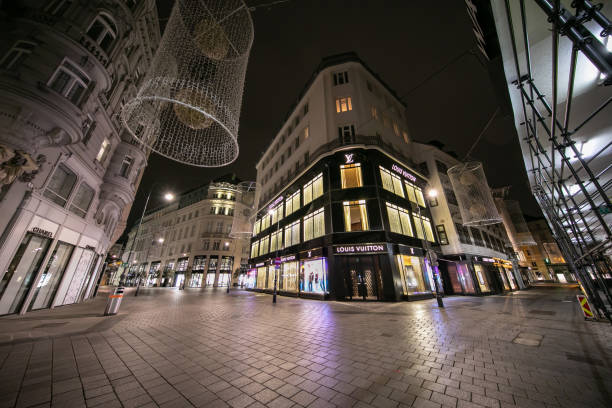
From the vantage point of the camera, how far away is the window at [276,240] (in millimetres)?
25263

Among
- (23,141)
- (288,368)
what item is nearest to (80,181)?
(23,141)

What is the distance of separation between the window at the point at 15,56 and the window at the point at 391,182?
2181 centimetres

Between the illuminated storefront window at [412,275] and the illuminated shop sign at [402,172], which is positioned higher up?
the illuminated shop sign at [402,172]

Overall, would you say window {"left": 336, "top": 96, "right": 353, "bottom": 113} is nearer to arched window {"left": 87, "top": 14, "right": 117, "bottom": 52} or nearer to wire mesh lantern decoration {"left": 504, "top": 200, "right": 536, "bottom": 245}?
arched window {"left": 87, "top": 14, "right": 117, "bottom": 52}

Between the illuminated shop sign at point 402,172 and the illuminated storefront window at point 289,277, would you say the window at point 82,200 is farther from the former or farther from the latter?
the illuminated shop sign at point 402,172

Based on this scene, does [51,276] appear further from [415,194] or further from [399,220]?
[415,194]

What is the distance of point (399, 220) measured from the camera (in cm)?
1888

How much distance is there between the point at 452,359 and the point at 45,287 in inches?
725

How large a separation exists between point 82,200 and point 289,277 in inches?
684

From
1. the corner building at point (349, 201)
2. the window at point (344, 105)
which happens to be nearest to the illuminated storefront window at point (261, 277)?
the corner building at point (349, 201)

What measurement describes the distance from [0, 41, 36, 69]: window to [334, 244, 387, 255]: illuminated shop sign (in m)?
19.1

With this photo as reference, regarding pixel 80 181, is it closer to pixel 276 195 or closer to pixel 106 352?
pixel 106 352

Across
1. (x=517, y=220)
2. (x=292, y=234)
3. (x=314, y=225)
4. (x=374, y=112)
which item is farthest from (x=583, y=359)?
(x=517, y=220)

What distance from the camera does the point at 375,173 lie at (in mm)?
18641
